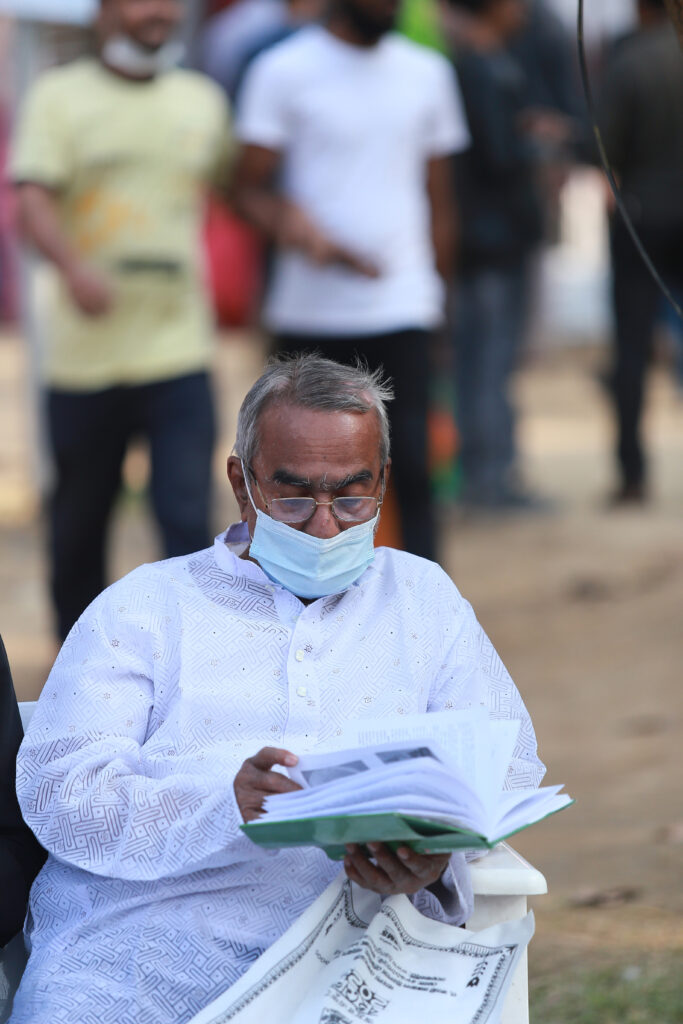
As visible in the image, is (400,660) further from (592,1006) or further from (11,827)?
(592,1006)

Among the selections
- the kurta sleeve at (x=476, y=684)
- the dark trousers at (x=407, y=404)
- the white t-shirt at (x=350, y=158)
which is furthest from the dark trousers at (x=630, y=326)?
the kurta sleeve at (x=476, y=684)

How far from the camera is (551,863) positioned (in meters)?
4.60

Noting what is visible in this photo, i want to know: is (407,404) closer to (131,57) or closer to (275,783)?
(131,57)

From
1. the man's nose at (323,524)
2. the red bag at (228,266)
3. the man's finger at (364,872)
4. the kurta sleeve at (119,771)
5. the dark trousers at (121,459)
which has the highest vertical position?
the man's nose at (323,524)

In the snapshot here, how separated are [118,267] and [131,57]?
658mm

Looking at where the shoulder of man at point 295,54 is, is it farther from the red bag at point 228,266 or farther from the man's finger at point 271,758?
the red bag at point 228,266

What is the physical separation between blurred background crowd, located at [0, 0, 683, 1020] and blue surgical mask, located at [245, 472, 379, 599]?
1668 millimetres

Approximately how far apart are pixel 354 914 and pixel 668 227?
21.7 ft

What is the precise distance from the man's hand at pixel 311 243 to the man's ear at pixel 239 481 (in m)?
2.90

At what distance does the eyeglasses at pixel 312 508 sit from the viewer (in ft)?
8.87

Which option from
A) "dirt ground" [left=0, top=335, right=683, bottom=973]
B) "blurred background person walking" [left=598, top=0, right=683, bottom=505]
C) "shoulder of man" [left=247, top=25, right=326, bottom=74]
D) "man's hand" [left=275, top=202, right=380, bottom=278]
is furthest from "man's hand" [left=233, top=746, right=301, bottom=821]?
"blurred background person walking" [left=598, top=0, right=683, bottom=505]

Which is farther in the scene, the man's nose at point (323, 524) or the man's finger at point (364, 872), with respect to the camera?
the man's nose at point (323, 524)

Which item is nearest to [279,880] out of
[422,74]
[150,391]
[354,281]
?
[150,391]

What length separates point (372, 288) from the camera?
5.75 metres
